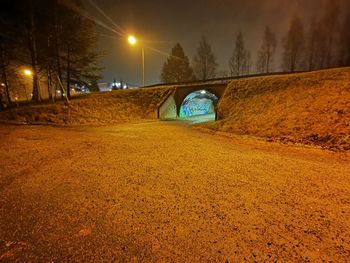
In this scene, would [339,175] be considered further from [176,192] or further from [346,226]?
[176,192]

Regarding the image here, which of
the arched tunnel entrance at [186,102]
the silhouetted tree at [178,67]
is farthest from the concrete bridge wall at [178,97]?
the silhouetted tree at [178,67]

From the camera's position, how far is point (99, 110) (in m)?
20.6

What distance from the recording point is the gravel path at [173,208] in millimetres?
2859

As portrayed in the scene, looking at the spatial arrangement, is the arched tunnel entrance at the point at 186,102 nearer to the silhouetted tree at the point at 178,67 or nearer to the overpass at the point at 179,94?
the overpass at the point at 179,94

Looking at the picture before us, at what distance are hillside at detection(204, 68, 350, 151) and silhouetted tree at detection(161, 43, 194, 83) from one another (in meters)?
36.1

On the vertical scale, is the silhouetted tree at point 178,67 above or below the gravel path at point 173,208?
above

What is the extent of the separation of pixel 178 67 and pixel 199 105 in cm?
2099

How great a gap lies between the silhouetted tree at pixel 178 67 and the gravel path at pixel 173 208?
47.8m

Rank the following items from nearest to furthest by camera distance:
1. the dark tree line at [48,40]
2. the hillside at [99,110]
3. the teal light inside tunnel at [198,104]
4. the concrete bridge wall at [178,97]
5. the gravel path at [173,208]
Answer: the gravel path at [173,208]
the hillside at [99,110]
the dark tree line at [48,40]
the concrete bridge wall at [178,97]
the teal light inside tunnel at [198,104]

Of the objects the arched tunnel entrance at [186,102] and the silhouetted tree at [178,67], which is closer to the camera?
the arched tunnel entrance at [186,102]

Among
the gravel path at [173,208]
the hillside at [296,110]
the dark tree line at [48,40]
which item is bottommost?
the gravel path at [173,208]

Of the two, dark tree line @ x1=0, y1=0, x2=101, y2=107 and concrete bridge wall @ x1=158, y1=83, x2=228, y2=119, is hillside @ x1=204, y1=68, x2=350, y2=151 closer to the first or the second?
concrete bridge wall @ x1=158, y1=83, x2=228, y2=119

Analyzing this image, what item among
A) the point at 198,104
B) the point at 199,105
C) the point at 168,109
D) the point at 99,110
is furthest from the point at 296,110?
the point at 199,105

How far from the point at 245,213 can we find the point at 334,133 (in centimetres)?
799
